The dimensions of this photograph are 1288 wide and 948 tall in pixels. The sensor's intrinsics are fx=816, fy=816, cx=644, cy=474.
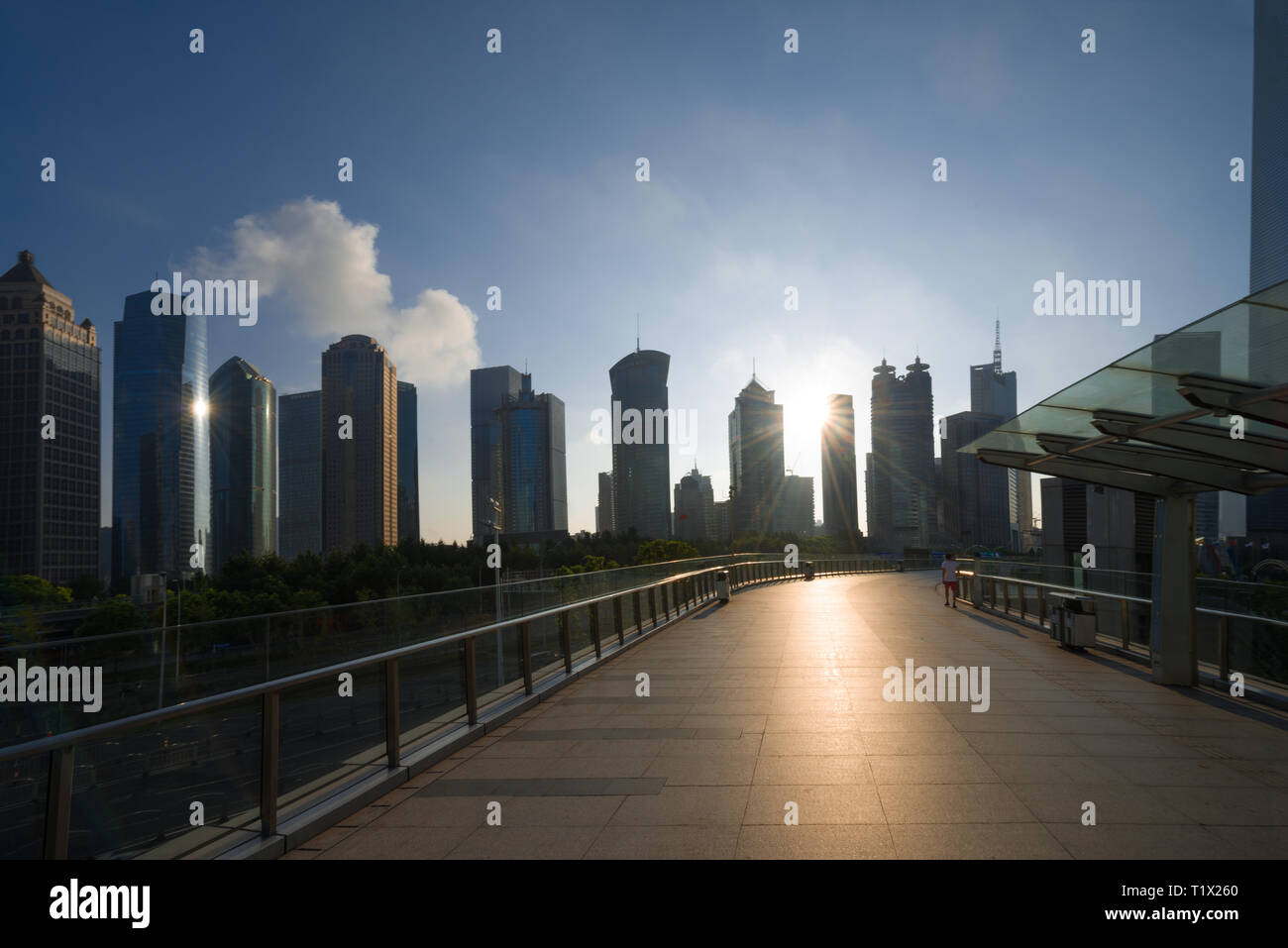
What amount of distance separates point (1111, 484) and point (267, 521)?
20057 centimetres

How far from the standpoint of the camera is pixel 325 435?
613 ft

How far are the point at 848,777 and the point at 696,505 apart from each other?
139043 millimetres

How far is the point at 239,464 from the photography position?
595 feet

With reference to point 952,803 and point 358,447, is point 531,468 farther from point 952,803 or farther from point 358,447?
point 952,803

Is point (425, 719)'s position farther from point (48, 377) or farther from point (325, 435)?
point (325, 435)

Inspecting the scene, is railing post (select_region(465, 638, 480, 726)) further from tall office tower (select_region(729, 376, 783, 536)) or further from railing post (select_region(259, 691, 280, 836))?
tall office tower (select_region(729, 376, 783, 536))

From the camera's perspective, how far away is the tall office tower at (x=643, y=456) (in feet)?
566

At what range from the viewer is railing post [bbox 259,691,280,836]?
4.44 m

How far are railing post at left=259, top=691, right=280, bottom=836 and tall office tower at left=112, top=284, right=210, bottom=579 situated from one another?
148818 millimetres

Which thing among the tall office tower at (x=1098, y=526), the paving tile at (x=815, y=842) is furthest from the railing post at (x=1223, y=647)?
the tall office tower at (x=1098, y=526)

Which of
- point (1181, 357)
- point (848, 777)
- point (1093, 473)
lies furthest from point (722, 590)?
point (1181, 357)

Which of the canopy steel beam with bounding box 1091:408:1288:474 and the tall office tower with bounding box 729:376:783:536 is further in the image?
the tall office tower with bounding box 729:376:783:536

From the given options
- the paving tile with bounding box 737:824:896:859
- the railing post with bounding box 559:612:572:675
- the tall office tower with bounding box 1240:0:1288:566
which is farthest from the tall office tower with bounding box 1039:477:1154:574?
the tall office tower with bounding box 1240:0:1288:566
